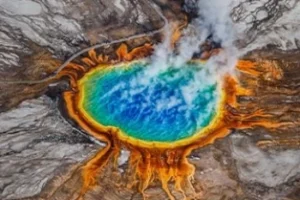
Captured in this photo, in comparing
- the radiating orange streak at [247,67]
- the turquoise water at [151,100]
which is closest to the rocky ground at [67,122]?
the radiating orange streak at [247,67]

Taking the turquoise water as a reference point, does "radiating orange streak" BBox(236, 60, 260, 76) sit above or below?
above

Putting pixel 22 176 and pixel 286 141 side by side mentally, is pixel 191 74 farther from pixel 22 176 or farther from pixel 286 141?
pixel 22 176

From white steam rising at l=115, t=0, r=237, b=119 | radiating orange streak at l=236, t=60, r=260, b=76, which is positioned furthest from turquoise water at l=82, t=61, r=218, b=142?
radiating orange streak at l=236, t=60, r=260, b=76

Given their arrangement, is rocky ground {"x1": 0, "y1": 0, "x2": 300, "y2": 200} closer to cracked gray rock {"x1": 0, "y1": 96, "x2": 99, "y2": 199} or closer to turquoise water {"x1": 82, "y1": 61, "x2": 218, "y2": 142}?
cracked gray rock {"x1": 0, "y1": 96, "x2": 99, "y2": 199}

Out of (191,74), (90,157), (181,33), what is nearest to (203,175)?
(90,157)

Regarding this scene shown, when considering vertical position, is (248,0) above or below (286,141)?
above

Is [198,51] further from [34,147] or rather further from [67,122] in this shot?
[34,147]

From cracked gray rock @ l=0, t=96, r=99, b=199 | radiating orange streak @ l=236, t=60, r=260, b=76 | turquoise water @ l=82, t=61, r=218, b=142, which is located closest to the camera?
cracked gray rock @ l=0, t=96, r=99, b=199
